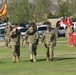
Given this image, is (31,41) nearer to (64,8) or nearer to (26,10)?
(26,10)

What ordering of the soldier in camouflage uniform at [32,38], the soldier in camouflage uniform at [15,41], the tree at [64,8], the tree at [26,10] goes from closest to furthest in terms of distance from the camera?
the soldier in camouflage uniform at [15,41] → the soldier in camouflage uniform at [32,38] → the tree at [26,10] → the tree at [64,8]

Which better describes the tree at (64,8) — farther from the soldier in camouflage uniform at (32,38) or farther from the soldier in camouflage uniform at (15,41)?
the soldier in camouflage uniform at (15,41)

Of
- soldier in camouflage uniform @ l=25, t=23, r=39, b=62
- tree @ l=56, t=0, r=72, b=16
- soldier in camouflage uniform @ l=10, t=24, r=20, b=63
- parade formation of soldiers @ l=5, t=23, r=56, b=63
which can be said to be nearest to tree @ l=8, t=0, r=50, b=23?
tree @ l=56, t=0, r=72, b=16

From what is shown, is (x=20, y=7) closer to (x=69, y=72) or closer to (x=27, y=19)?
(x=27, y=19)

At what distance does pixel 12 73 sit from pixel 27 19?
5342 centimetres

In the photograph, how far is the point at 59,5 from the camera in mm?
92812

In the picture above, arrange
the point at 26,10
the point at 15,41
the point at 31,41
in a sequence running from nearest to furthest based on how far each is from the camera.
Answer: the point at 15,41 → the point at 31,41 → the point at 26,10

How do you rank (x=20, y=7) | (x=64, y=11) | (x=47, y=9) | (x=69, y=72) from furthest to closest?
(x=64, y=11) < (x=47, y=9) < (x=20, y=7) < (x=69, y=72)

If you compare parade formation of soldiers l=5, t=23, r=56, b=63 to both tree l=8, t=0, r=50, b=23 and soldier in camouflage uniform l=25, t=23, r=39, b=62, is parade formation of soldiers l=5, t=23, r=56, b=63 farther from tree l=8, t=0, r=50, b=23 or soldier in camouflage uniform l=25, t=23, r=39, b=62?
tree l=8, t=0, r=50, b=23

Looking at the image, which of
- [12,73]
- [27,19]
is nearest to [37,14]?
[27,19]

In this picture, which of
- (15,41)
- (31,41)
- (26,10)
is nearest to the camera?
(15,41)

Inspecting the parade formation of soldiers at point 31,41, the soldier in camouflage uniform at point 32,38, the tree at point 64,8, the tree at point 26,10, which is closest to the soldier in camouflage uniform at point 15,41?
the parade formation of soldiers at point 31,41

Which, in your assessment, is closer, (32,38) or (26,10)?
(32,38)

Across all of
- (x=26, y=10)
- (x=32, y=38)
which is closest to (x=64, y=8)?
(x=26, y=10)
